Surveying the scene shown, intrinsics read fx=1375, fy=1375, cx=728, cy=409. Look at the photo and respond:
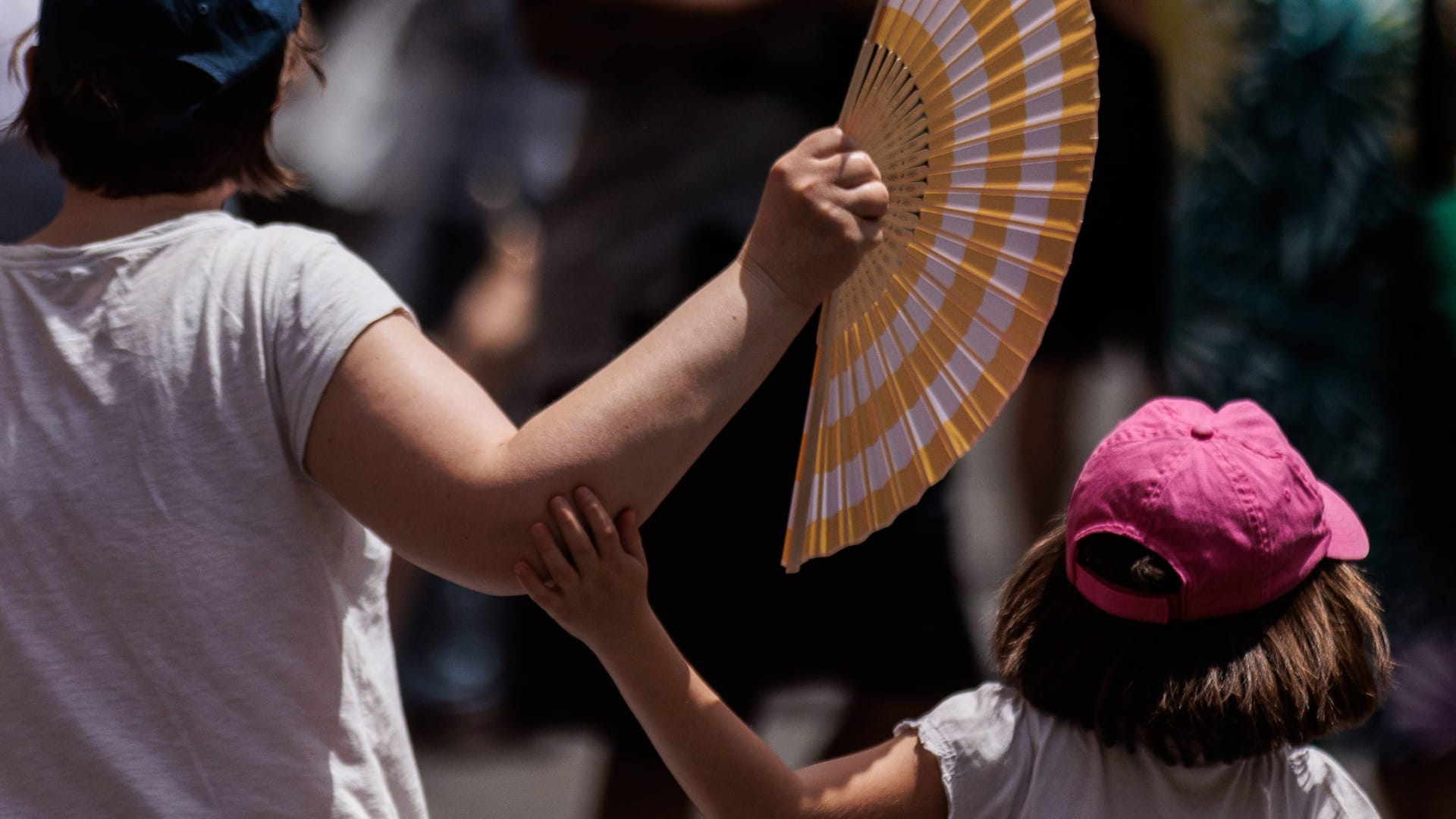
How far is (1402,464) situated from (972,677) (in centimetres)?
89

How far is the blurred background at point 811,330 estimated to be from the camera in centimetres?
235

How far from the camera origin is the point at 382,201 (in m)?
2.38

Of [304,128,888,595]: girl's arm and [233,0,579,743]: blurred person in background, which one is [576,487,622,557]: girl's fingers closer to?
[304,128,888,595]: girl's arm

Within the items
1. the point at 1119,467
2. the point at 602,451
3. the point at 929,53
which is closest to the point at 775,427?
the point at 1119,467

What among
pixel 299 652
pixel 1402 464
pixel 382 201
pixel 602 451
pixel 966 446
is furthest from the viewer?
pixel 1402 464

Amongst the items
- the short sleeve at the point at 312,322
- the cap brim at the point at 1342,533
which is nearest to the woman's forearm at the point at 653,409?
the short sleeve at the point at 312,322

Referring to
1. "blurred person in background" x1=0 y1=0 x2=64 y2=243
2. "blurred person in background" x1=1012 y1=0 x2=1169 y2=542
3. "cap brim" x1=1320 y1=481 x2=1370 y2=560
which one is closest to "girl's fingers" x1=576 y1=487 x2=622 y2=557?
"cap brim" x1=1320 y1=481 x2=1370 y2=560

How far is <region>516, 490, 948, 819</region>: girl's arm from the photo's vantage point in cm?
108

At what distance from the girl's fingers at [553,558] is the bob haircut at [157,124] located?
0.45 m

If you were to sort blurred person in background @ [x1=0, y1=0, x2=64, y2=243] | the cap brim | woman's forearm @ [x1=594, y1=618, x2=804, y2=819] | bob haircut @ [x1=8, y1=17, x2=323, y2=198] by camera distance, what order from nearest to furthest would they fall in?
1. bob haircut @ [x1=8, y1=17, x2=323, y2=198]
2. woman's forearm @ [x1=594, y1=618, x2=804, y2=819]
3. the cap brim
4. blurred person in background @ [x1=0, y1=0, x2=64, y2=243]

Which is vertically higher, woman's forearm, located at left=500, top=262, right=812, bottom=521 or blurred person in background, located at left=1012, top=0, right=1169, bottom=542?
woman's forearm, located at left=500, top=262, right=812, bottom=521

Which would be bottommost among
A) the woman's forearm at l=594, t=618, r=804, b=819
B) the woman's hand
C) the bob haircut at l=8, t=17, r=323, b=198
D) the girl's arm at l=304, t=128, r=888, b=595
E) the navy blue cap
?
the woman's forearm at l=594, t=618, r=804, b=819

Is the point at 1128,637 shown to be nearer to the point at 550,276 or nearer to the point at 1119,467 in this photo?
the point at 1119,467

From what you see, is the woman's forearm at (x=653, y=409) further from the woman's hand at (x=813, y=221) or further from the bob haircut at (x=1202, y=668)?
the bob haircut at (x=1202, y=668)
